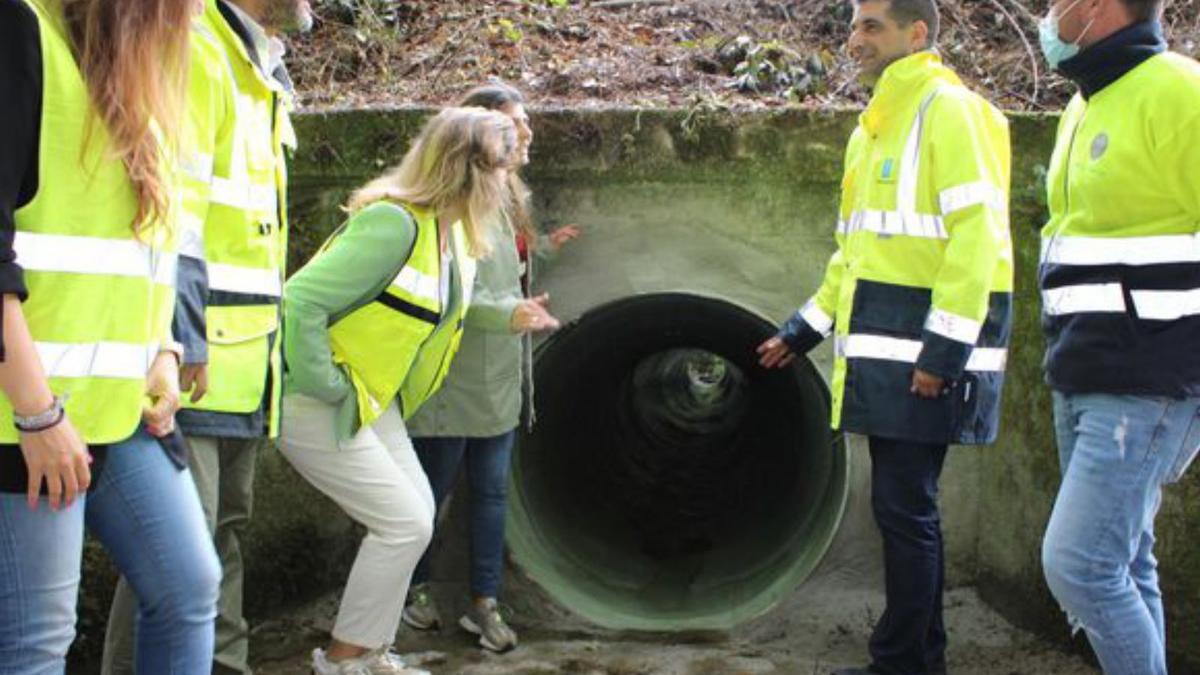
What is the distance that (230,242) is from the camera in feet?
10.6

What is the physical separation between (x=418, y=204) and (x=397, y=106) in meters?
1.33

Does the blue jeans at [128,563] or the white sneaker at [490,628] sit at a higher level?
the blue jeans at [128,563]

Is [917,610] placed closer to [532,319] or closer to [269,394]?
[532,319]

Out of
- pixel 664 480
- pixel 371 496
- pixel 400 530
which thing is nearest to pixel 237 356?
pixel 371 496

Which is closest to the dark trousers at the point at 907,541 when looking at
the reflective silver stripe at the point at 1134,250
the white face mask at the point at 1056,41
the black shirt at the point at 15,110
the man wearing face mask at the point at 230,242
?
the reflective silver stripe at the point at 1134,250

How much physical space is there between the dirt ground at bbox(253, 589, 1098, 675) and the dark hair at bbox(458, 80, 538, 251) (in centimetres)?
148

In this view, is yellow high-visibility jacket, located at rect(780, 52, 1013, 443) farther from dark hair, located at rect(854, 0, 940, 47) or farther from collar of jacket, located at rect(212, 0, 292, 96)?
collar of jacket, located at rect(212, 0, 292, 96)

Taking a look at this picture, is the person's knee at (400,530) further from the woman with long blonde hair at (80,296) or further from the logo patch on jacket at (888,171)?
the logo patch on jacket at (888,171)

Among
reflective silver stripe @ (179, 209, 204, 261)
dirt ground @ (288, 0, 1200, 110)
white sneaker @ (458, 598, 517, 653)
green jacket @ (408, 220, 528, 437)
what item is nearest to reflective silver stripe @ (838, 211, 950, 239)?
green jacket @ (408, 220, 528, 437)

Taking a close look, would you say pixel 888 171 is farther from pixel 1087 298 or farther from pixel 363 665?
pixel 363 665

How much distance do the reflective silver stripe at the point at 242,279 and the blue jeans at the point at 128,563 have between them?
72 cm

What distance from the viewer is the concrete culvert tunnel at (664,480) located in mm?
5375

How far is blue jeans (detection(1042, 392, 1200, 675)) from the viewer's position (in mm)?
3158

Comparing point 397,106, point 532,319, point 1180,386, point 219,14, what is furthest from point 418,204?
point 1180,386
